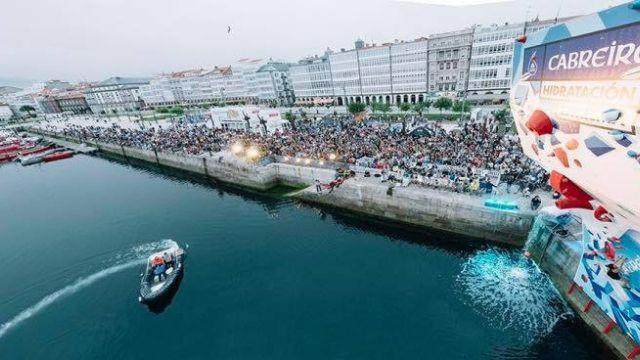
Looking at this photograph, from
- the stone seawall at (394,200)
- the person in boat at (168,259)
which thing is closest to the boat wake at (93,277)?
the person in boat at (168,259)

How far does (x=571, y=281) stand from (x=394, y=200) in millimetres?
15987

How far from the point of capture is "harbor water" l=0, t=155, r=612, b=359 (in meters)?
19.5

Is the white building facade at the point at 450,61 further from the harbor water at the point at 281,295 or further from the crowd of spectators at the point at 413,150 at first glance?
the harbor water at the point at 281,295

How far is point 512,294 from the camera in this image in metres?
21.5

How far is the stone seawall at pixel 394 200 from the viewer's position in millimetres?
25984

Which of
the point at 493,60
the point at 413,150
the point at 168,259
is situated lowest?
the point at 168,259

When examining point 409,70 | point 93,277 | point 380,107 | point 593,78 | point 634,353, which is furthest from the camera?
point 409,70

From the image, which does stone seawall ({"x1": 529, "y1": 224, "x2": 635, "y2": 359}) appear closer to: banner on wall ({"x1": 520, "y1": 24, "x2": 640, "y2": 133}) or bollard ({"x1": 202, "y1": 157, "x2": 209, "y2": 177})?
banner on wall ({"x1": 520, "y1": 24, "x2": 640, "y2": 133})

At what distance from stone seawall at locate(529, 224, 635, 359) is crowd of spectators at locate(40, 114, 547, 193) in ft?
19.7

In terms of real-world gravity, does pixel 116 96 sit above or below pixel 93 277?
above

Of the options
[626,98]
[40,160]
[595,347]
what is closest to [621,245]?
[595,347]

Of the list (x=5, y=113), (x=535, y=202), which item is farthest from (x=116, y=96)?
(x=535, y=202)

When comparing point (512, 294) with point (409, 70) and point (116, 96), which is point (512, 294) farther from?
point (116, 96)

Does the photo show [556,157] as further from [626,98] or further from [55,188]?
[55,188]
